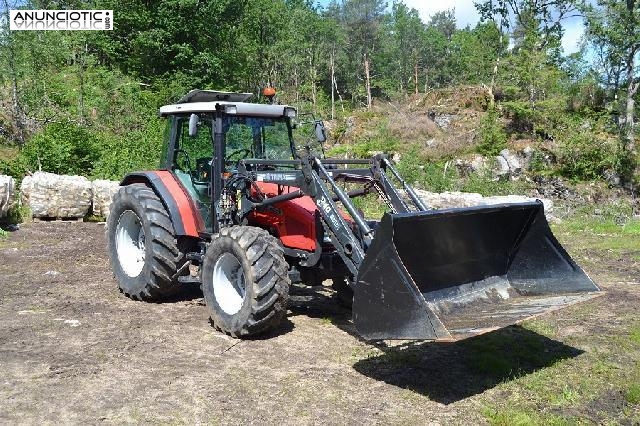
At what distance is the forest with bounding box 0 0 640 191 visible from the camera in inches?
687

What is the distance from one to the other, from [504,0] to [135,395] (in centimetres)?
3611

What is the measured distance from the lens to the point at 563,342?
17.8 ft

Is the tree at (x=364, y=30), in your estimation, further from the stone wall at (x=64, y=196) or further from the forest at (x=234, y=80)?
the stone wall at (x=64, y=196)

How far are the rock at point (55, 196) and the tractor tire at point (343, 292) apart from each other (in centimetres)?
823

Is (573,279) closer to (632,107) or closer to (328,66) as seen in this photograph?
(632,107)

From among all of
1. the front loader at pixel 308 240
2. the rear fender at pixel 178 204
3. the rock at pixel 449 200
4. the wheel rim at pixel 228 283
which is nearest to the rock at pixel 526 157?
the rock at pixel 449 200

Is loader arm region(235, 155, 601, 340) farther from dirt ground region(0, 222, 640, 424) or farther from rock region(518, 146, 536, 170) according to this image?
rock region(518, 146, 536, 170)

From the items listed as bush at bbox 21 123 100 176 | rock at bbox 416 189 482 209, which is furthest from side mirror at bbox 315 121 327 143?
bush at bbox 21 123 100 176

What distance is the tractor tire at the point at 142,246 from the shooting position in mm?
6422

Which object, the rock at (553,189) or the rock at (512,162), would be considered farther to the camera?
the rock at (512,162)

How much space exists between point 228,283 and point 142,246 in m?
1.98

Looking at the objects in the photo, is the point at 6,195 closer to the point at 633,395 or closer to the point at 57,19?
the point at 57,19

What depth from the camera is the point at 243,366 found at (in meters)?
4.79

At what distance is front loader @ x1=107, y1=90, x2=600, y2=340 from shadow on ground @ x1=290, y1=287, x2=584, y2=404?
15.7 inches
